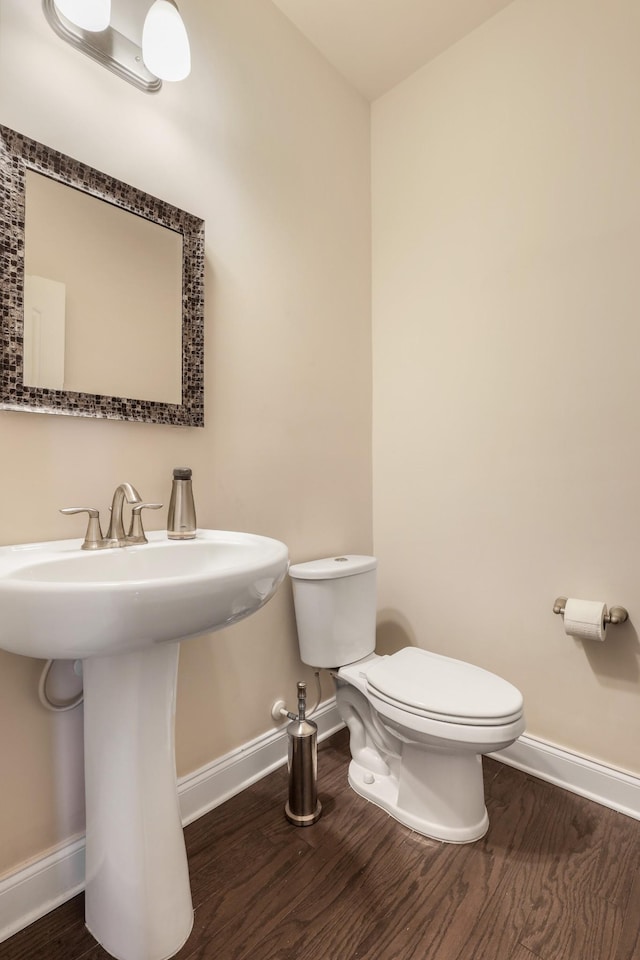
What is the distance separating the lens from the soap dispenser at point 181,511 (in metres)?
1.22

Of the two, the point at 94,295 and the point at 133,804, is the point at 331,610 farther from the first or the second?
the point at 94,295

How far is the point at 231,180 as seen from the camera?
4.94 feet

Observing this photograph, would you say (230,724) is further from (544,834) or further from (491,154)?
(491,154)

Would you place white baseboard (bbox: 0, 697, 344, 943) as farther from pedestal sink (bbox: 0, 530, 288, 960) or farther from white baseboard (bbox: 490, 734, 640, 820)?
white baseboard (bbox: 490, 734, 640, 820)

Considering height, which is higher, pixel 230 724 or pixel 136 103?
pixel 136 103

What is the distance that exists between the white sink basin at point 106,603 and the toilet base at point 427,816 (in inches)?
34.8

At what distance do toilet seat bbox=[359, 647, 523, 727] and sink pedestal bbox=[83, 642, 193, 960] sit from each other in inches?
24.2

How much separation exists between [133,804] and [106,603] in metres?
0.53

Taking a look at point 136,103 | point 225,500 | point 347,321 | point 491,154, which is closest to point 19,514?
point 225,500

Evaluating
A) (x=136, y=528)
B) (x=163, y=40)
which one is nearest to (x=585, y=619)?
(x=136, y=528)

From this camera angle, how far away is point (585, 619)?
1.42 m

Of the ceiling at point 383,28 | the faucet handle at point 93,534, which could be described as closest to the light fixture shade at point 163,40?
the ceiling at point 383,28

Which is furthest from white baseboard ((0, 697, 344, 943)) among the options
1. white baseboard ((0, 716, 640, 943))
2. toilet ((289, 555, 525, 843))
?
toilet ((289, 555, 525, 843))

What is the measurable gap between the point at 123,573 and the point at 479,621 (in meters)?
1.26
